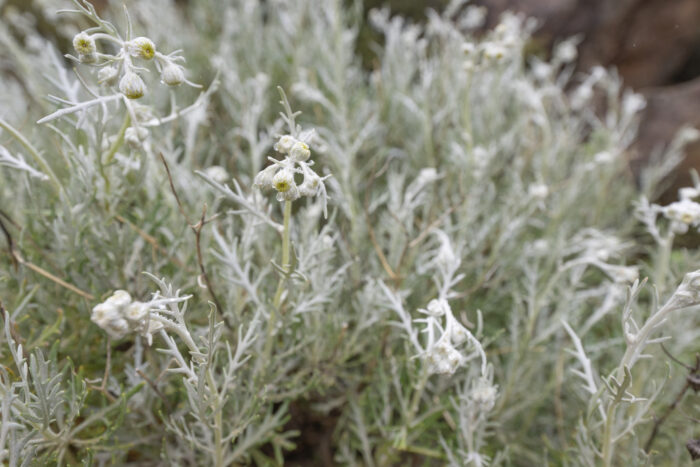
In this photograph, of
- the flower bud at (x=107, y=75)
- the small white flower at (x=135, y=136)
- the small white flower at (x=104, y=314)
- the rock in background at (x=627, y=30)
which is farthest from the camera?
the rock in background at (x=627, y=30)

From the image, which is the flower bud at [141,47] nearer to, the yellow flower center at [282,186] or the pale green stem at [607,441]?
the yellow flower center at [282,186]

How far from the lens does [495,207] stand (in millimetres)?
1401

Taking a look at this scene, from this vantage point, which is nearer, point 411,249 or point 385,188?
point 411,249

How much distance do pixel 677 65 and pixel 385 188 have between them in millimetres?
2414

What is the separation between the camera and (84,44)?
1.78 feet

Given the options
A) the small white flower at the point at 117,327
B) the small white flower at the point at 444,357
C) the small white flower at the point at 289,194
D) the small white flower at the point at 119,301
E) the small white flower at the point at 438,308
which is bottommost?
the small white flower at the point at 444,357

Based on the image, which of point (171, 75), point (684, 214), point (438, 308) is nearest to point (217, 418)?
point (438, 308)

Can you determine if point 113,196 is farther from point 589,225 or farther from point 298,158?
point 589,225

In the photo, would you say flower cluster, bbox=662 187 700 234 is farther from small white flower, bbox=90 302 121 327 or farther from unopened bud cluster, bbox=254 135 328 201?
small white flower, bbox=90 302 121 327

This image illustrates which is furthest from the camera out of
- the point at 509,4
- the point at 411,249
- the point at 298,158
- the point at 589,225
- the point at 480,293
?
the point at 509,4

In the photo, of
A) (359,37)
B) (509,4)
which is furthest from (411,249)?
(509,4)

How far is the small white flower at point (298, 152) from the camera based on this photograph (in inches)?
21.4

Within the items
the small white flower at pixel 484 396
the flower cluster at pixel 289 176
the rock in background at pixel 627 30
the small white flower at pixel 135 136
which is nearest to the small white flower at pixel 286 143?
the flower cluster at pixel 289 176

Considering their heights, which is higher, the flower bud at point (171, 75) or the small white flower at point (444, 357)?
the flower bud at point (171, 75)
